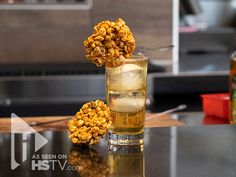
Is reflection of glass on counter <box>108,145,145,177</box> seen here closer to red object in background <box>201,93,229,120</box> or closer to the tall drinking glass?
the tall drinking glass

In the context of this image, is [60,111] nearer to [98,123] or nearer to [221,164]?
[98,123]

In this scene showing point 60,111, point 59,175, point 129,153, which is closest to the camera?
point 59,175

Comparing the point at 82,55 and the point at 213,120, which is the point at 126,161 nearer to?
the point at 213,120

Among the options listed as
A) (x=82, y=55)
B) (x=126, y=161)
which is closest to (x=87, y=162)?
(x=126, y=161)

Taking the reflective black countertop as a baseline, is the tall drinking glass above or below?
above

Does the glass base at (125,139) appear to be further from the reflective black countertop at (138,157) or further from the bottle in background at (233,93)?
the bottle in background at (233,93)

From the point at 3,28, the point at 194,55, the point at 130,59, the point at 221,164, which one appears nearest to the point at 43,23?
the point at 3,28

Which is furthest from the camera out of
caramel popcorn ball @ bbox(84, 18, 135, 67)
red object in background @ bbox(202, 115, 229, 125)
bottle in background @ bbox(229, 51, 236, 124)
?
red object in background @ bbox(202, 115, 229, 125)

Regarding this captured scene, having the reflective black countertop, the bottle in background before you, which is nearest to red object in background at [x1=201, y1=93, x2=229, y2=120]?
the bottle in background
